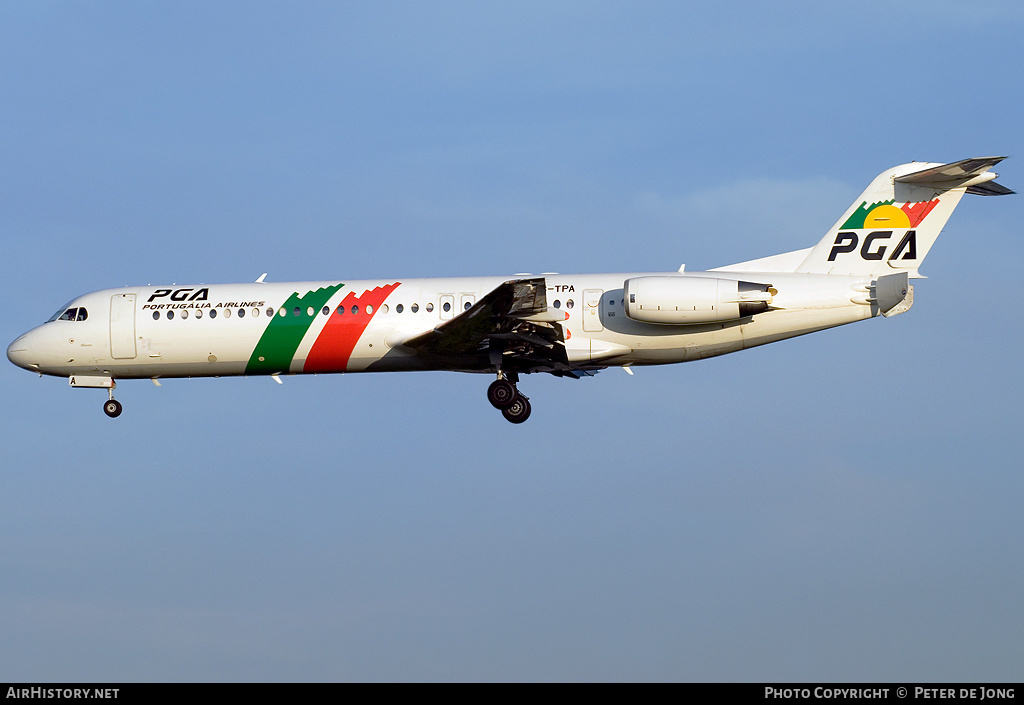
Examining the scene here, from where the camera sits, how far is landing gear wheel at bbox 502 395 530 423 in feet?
92.9

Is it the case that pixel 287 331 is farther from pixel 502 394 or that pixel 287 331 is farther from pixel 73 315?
pixel 73 315

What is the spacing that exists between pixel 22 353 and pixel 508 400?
12.3 meters

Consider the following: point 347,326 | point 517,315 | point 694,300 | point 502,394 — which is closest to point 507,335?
point 517,315

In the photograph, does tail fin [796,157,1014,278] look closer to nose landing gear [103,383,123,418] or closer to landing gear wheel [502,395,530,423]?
landing gear wheel [502,395,530,423]

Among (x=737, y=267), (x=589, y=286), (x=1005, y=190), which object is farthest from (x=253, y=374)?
(x=1005, y=190)

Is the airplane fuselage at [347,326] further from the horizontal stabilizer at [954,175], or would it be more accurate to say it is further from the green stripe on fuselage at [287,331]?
the horizontal stabilizer at [954,175]

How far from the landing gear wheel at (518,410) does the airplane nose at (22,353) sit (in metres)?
11.9

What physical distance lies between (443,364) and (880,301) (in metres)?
9.84

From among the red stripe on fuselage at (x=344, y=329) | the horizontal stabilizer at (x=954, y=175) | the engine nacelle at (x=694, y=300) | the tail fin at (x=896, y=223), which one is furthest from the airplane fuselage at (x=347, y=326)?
the horizontal stabilizer at (x=954, y=175)

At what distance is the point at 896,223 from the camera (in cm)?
2809

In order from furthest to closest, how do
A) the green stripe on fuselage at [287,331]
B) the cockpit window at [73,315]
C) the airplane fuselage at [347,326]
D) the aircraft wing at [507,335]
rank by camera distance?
1. the cockpit window at [73,315]
2. the green stripe on fuselage at [287,331]
3. the airplane fuselage at [347,326]
4. the aircraft wing at [507,335]

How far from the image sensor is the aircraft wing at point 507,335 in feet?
86.3
